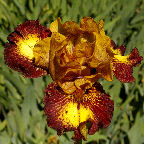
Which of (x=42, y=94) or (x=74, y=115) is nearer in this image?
(x=74, y=115)

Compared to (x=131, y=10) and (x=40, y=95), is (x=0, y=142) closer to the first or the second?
(x=40, y=95)

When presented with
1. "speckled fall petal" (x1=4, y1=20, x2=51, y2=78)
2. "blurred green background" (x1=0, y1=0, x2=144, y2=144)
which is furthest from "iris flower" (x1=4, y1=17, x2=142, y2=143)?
"blurred green background" (x1=0, y1=0, x2=144, y2=144)

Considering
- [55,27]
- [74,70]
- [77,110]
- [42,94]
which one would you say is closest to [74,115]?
[77,110]

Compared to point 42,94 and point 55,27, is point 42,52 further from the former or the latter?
point 42,94

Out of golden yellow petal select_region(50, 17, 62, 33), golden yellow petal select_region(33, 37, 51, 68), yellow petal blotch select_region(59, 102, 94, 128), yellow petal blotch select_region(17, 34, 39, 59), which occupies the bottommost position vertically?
yellow petal blotch select_region(59, 102, 94, 128)

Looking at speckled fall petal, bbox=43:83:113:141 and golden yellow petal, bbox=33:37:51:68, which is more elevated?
golden yellow petal, bbox=33:37:51:68

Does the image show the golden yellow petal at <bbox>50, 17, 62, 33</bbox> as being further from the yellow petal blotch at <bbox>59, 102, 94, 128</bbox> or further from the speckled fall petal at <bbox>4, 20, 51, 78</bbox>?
the yellow petal blotch at <bbox>59, 102, 94, 128</bbox>

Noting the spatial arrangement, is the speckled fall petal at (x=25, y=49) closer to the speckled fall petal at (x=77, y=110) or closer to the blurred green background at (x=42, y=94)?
the speckled fall petal at (x=77, y=110)

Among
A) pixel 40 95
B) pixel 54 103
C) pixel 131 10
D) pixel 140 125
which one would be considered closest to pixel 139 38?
pixel 131 10
